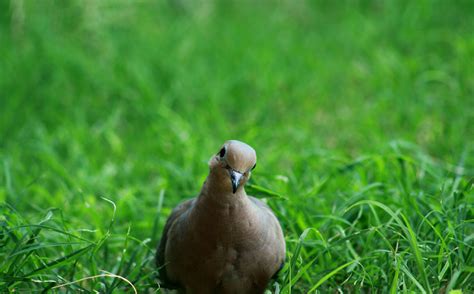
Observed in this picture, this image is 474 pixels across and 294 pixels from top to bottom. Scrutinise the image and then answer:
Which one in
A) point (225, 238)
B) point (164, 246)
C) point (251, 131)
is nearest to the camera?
point (225, 238)

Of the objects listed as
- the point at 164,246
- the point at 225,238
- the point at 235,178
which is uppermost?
the point at 235,178

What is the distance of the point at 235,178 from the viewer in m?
2.52

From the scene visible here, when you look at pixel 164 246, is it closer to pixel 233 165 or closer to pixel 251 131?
pixel 233 165

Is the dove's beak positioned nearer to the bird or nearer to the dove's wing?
the bird

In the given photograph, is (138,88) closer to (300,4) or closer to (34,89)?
(34,89)

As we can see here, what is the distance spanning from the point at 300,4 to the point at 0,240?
4.66m

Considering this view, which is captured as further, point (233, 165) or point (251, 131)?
point (251, 131)

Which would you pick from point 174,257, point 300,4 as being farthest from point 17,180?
point 300,4

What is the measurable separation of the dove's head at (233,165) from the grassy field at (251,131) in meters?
0.38

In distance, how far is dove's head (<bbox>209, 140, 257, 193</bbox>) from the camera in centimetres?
254

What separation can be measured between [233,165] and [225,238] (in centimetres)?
28

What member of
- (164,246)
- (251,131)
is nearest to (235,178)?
(164,246)

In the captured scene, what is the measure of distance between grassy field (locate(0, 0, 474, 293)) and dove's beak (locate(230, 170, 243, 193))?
395 mm

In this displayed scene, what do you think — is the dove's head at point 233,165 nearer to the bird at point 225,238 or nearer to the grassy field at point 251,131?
the bird at point 225,238
